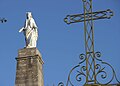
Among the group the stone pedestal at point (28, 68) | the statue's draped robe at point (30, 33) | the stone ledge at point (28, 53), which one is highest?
the statue's draped robe at point (30, 33)

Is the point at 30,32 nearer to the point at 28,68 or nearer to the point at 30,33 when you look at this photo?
the point at 30,33

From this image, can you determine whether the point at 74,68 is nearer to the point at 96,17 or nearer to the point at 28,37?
the point at 96,17

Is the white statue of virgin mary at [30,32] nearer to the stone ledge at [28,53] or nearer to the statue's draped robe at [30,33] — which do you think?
the statue's draped robe at [30,33]

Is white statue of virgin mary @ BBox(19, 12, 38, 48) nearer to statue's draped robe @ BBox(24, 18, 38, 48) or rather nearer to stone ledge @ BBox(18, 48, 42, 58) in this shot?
statue's draped robe @ BBox(24, 18, 38, 48)

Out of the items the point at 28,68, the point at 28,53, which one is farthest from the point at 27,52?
the point at 28,68

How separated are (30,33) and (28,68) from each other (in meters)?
1.67

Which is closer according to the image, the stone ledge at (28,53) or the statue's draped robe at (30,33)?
the stone ledge at (28,53)

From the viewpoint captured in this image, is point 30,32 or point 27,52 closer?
point 27,52

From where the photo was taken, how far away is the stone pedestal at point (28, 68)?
12.3 m

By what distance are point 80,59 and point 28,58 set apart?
5737 millimetres

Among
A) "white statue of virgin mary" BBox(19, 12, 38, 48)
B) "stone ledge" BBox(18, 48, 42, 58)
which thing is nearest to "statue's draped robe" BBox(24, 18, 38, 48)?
"white statue of virgin mary" BBox(19, 12, 38, 48)

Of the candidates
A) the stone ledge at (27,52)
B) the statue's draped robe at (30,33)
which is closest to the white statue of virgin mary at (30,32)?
the statue's draped robe at (30,33)

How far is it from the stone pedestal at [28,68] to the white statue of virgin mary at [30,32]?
37 centimetres

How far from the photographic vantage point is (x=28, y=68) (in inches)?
498
